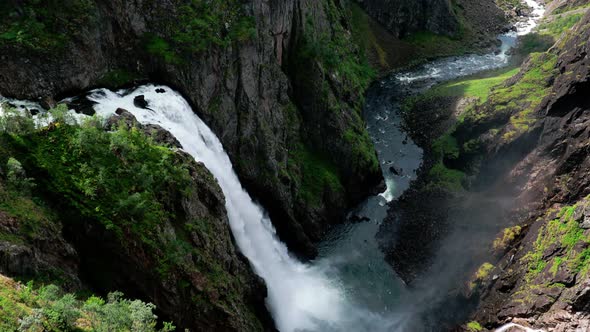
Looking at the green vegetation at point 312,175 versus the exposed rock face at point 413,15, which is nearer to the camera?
the green vegetation at point 312,175

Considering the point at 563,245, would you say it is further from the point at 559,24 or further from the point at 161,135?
the point at 559,24

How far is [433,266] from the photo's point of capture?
48156 millimetres

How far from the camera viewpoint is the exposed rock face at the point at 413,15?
340ft

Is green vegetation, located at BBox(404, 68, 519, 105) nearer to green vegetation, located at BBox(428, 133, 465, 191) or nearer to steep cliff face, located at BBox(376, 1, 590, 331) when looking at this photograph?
steep cliff face, located at BBox(376, 1, 590, 331)

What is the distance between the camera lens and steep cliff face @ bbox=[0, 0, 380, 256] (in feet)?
106

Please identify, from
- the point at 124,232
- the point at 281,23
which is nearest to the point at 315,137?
the point at 281,23

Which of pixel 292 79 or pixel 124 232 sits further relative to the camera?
pixel 292 79

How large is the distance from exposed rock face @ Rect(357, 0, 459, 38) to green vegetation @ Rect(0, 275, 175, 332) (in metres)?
99.4

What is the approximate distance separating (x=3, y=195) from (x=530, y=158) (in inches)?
2152

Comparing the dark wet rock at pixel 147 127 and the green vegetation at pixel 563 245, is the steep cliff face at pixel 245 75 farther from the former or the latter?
the green vegetation at pixel 563 245

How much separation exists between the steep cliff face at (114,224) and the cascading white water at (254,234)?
15.5ft

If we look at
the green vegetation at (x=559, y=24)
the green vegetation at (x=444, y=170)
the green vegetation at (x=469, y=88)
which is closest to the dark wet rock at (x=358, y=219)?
the green vegetation at (x=444, y=170)

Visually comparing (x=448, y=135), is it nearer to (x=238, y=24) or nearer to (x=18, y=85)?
(x=238, y=24)

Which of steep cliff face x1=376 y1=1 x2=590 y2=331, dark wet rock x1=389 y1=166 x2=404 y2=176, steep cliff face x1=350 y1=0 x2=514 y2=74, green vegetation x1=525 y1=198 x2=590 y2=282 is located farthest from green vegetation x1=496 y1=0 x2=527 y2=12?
green vegetation x1=525 y1=198 x2=590 y2=282
